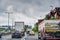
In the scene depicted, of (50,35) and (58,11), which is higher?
(58,11)

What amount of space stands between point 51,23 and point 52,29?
736mm

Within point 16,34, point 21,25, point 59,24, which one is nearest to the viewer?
point 59,24

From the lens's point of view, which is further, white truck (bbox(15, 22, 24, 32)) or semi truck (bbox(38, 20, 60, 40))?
white truck (bbox(15, 22, 24, 32))

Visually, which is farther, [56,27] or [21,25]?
[21,25]

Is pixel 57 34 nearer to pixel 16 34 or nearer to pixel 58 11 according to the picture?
pixel 58 11

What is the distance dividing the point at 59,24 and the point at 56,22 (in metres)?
0.37

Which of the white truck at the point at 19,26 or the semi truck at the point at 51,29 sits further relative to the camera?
the white truck at the point at 19,26

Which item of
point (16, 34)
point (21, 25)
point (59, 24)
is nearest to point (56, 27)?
point (59, 24)

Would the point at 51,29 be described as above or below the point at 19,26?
below

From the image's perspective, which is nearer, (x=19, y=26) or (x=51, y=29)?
(x=51, y=29)

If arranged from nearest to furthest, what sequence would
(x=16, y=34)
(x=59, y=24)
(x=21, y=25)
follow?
1. (x=59, y=24)
2. (x=16, y=34)
3. (x=21, y=25)

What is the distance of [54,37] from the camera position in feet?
94.6

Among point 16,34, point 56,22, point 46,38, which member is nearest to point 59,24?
point 56,22

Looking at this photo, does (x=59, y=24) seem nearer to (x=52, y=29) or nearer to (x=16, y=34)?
(x=52, y=29)
